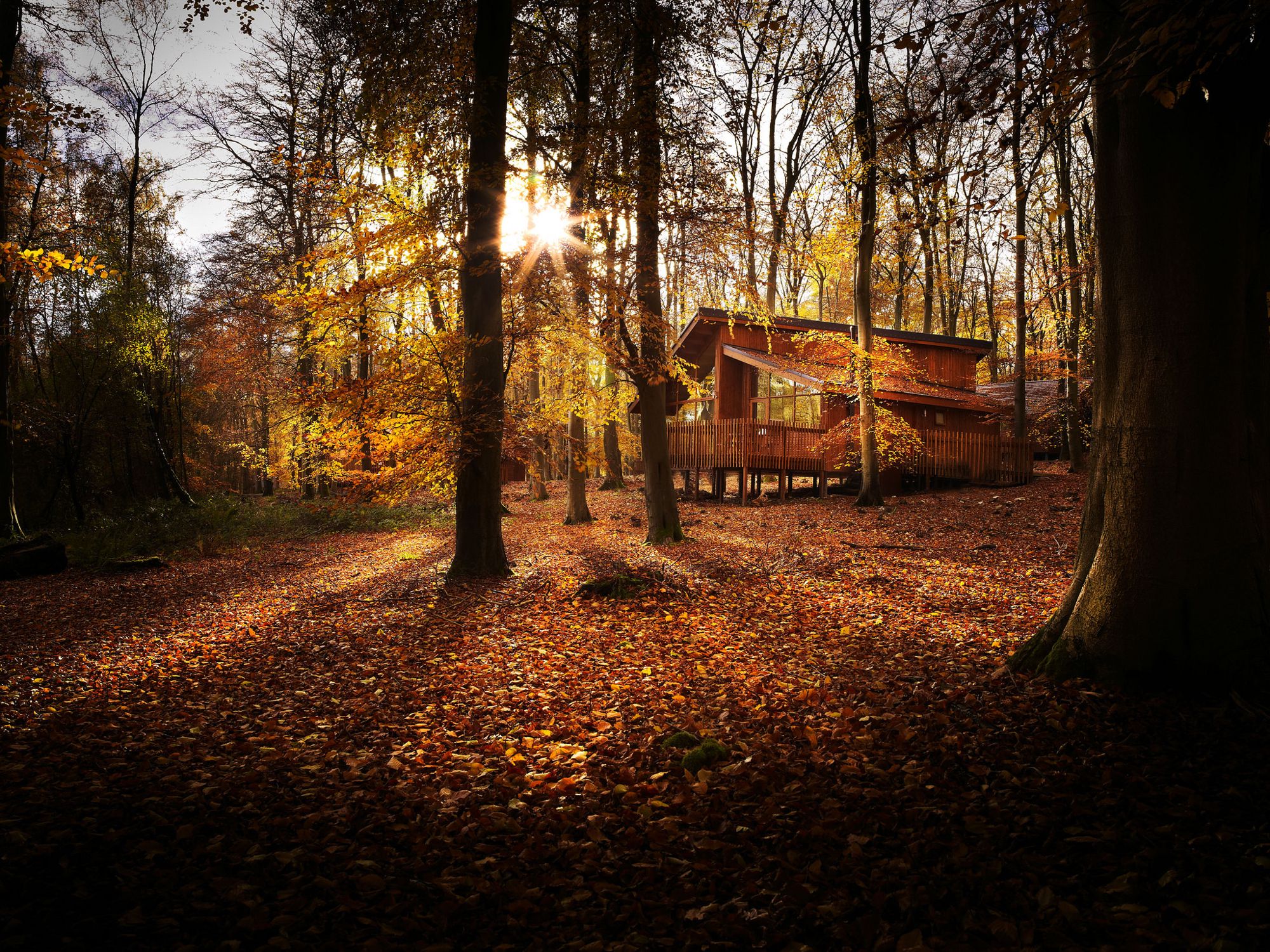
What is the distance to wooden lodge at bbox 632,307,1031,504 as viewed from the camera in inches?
765

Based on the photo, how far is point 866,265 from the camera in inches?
661

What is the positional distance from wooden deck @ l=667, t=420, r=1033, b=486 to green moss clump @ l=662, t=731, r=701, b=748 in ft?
51.8

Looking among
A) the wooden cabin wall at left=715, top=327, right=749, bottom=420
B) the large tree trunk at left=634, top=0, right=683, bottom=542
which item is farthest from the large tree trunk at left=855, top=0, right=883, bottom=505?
the wooden cabin wall at left=715, top=327, right=749, bottom=420

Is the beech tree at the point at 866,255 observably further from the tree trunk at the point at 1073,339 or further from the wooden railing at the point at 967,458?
the tree trunk at the point at 1073,339

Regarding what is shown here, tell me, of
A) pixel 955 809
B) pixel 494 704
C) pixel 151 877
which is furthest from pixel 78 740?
pixel 955 809

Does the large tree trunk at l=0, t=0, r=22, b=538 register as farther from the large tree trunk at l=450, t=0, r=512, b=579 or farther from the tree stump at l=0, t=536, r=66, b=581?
the large tree trunk at l=450, t=0, r=512, b=579

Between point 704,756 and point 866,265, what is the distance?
49.4 ft

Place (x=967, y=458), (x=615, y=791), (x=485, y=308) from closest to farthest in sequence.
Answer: (x=615, y=791) < (x=485, y=308) < (x=967, y=458)

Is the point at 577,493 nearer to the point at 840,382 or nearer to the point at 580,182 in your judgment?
the point at 840,382

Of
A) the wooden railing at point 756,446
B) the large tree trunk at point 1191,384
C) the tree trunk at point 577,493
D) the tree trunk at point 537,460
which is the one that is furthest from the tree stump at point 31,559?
the large tree trunk at point 1191,384

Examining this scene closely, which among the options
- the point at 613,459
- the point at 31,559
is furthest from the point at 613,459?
the point at 31,559

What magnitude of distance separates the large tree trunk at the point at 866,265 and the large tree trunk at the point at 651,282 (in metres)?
4.90

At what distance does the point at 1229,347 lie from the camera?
13.9 feet

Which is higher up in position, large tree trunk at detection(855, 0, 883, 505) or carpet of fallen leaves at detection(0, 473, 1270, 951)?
large tree trunk at detection(855, 0, 883, 505)
